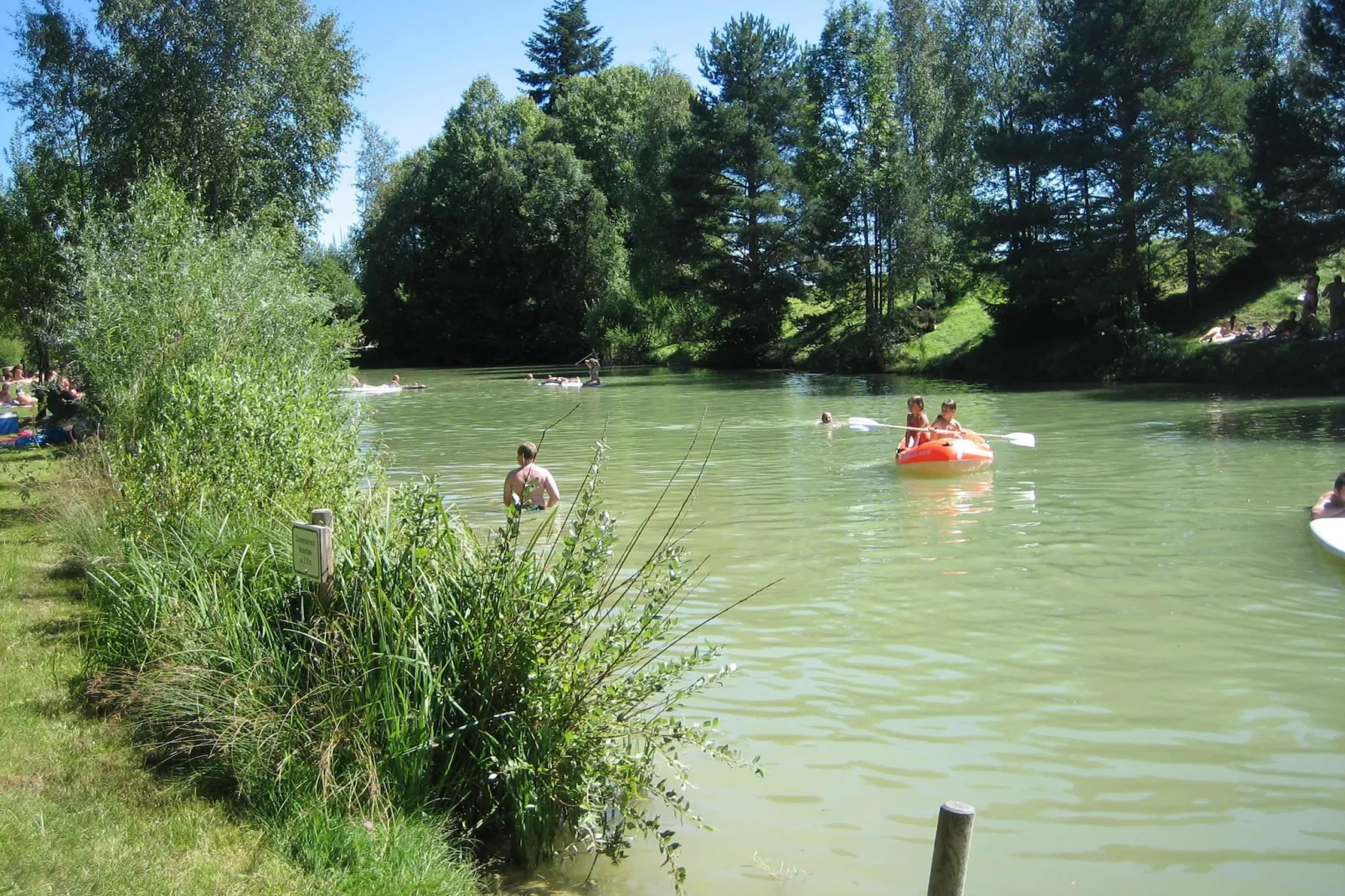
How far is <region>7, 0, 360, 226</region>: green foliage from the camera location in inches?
899

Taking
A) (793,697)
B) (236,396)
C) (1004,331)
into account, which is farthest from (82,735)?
(1004,331)

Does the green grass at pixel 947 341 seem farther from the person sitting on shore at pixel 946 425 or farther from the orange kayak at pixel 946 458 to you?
the orange kayak at pixel 946 458

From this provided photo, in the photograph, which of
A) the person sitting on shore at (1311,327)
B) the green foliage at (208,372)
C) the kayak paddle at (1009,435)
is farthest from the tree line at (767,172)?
the kayak paddle at (1009,435)

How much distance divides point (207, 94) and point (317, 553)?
21.2 m

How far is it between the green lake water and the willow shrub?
0.46 m

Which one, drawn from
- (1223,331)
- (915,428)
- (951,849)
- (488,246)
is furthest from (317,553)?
(488,246)

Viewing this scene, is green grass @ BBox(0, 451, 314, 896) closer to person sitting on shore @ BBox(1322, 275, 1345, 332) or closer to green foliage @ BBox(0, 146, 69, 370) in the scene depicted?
green foliage @ BBox(0, 146, 69, 370)

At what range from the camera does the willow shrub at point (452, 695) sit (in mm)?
4555

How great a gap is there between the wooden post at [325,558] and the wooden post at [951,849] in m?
2.84

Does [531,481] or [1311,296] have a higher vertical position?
[1311,296]

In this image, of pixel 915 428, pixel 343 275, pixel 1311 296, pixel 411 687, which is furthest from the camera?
pixel 343 275

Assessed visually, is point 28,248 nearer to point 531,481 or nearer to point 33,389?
point 33,389

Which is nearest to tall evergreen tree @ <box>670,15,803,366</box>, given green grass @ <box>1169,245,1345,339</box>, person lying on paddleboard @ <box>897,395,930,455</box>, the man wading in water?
green grass @ <box>1169,245,1345,339</box>

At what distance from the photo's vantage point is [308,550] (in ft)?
16.2
